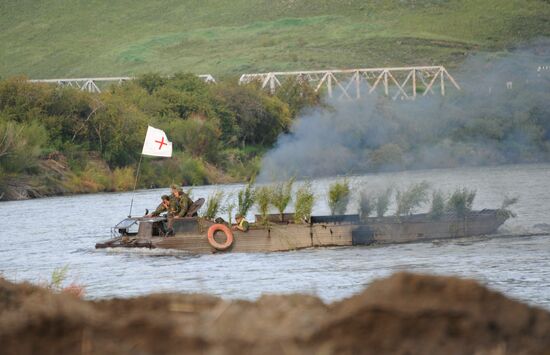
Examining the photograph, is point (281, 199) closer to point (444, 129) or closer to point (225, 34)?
point (444, 129)

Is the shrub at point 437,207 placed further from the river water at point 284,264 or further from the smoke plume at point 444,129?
the smoke plume at point 444,129

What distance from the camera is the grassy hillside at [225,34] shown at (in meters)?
135

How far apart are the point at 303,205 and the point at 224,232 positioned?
2174 millimetres

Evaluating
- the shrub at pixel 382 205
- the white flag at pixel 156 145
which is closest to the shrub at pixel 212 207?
the white flag at pixel 156 145

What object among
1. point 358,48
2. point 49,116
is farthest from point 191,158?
point 358,48

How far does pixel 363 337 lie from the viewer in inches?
376

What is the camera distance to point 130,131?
8188 centimetres

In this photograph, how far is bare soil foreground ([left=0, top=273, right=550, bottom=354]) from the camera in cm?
953

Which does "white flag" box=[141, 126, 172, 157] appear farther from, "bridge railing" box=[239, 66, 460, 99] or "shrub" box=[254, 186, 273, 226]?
"bridge railing" box=[239, 66, 460, 99]

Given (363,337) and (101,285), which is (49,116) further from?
(363,337)

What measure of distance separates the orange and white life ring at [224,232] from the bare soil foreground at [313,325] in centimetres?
2262

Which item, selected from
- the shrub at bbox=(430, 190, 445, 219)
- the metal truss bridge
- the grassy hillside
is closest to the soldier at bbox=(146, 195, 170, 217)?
the shrub at bbox=(430, 190, 445, 219)

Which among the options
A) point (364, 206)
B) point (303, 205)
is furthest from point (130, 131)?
point (303, 205)

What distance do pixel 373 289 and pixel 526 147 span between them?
52.8 metres
